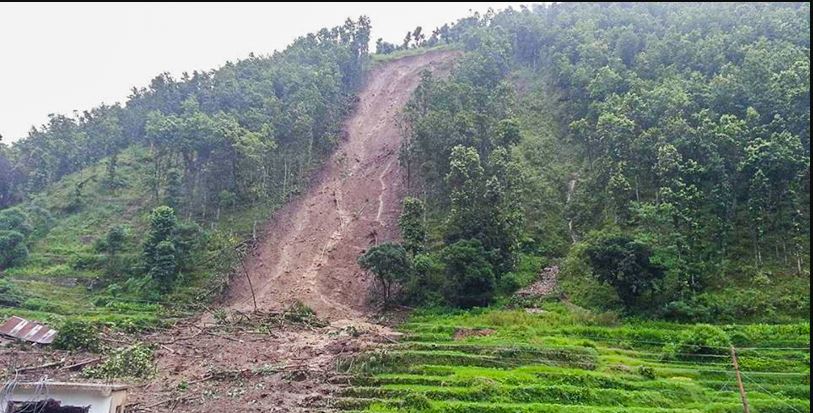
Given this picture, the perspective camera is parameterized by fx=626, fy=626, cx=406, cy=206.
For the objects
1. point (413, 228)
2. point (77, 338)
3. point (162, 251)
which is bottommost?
point (77, 338)

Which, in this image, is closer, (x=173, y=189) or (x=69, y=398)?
(x=69, y=398)

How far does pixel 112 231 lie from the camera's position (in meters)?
44.7

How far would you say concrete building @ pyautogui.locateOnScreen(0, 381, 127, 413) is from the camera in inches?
845

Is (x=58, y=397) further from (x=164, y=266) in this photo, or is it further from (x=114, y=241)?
(x=114, y=241)

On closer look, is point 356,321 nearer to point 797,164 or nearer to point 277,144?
point 277,144

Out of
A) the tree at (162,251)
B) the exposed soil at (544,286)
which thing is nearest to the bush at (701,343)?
the exposed soil at (544,286)

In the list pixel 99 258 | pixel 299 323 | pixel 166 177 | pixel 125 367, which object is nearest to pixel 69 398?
pixel 125 367

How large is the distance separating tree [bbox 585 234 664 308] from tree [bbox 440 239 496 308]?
20.6ft

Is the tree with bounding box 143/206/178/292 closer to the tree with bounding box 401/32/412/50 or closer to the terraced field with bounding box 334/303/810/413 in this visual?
the terraced field with bounding box 334/303/810/413

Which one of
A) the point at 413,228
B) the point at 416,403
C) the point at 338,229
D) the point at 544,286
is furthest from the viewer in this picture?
the point at 338,229

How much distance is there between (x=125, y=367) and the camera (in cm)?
2839

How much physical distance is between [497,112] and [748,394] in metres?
34.3

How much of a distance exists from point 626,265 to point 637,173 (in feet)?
41.2

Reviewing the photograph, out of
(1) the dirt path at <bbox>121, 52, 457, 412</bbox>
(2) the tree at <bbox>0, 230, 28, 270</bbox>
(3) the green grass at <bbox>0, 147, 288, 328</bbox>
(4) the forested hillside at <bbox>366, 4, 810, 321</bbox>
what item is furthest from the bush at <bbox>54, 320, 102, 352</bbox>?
(4) the forested hillside at <bbox>366, 4, 810, 321</bbox>
